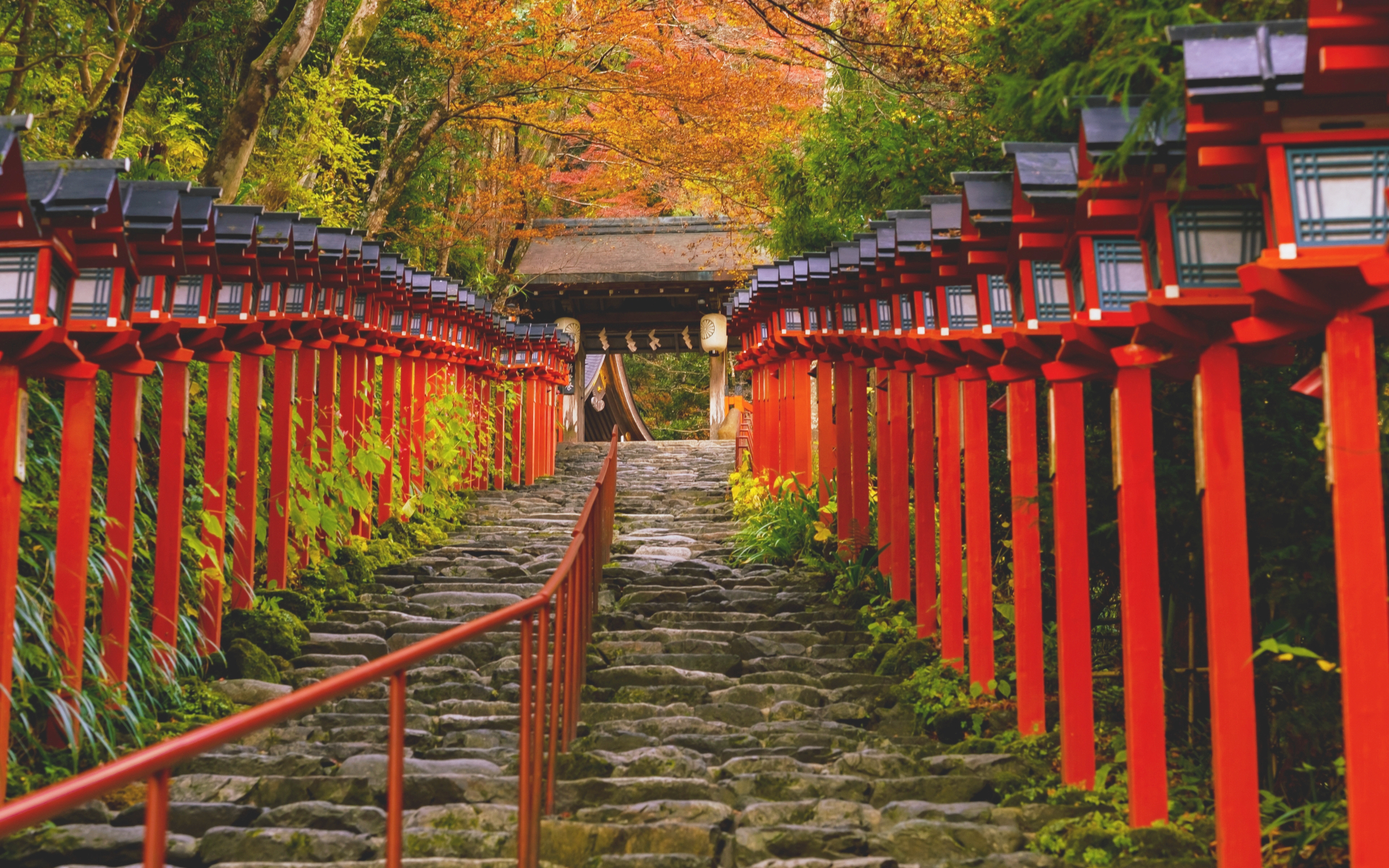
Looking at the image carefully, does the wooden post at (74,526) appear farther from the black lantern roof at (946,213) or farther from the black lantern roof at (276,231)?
the black lantern roof at (946,213)

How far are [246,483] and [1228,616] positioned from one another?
22.2 feet

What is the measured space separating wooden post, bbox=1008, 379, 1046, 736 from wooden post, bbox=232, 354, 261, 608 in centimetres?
522

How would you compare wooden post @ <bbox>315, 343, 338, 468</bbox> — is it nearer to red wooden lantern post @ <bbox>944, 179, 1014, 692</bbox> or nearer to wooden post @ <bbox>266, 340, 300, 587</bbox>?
wooden post @ <bbox>266, 340, 300, 587</bbox>

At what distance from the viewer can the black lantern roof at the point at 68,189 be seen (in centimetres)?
508

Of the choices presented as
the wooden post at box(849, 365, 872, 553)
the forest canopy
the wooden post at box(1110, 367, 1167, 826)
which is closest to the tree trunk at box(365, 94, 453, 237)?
the forest canopy

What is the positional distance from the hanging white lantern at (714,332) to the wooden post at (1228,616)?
21.9 meters

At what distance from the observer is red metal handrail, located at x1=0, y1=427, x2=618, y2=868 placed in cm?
210

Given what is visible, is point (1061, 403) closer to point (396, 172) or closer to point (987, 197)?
point (987, 197)

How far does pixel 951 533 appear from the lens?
766 cm

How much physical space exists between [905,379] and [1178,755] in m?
4.11

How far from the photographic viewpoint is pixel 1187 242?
4.29 meters

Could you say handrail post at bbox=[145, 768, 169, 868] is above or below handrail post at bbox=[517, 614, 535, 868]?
above

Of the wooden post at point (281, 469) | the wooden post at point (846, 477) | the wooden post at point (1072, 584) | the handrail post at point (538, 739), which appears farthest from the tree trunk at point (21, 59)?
the wooden post at point (846, 477)

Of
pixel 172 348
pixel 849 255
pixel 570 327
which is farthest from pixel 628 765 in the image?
pixel 570 327
